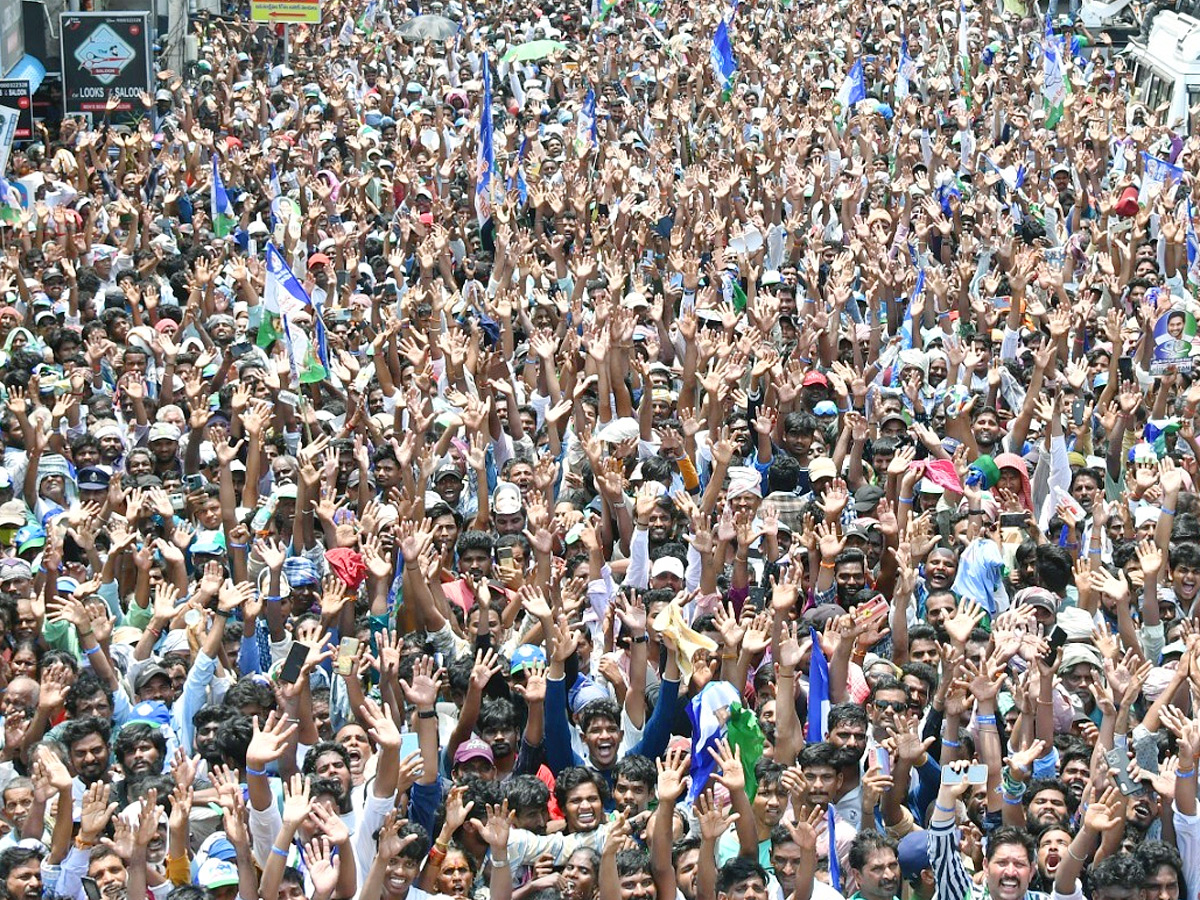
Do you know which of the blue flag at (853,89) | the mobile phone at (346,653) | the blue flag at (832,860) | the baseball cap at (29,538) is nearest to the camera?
the blue flag at (832,860)

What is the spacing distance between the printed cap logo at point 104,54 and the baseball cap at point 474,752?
42.5ft

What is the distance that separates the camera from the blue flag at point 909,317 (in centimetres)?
1209

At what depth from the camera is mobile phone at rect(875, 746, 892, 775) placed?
6914 mm

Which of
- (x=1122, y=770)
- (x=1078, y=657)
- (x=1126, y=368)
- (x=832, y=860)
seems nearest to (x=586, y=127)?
(x=1126, y=368)

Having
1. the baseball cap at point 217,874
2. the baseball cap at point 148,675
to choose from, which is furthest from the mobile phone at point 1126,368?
the baseball cap at point 217,874

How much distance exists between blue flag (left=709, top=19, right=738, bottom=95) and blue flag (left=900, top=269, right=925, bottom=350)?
679 cm

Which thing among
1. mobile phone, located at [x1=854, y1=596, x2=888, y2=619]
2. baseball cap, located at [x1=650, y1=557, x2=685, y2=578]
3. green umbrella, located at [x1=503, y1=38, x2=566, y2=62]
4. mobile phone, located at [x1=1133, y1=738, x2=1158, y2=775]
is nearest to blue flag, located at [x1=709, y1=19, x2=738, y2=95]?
green umbrella, located at [x1=503, y1=38, x2=566, y2=62]

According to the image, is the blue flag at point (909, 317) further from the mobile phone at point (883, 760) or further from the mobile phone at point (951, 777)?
the mobile phone at point (951, 777)

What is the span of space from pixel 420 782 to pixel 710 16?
16745 mm

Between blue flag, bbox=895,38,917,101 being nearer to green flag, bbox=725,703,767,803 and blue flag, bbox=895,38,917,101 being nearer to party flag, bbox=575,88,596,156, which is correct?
party flag, bbox=575,88,596,156

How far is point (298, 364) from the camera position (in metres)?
11.3

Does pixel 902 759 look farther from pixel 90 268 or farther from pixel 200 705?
pixel 90 268

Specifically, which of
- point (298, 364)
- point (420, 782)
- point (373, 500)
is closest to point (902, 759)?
point (420, 782)

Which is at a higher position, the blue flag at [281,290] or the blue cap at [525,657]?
the blue cap at [525,657]
